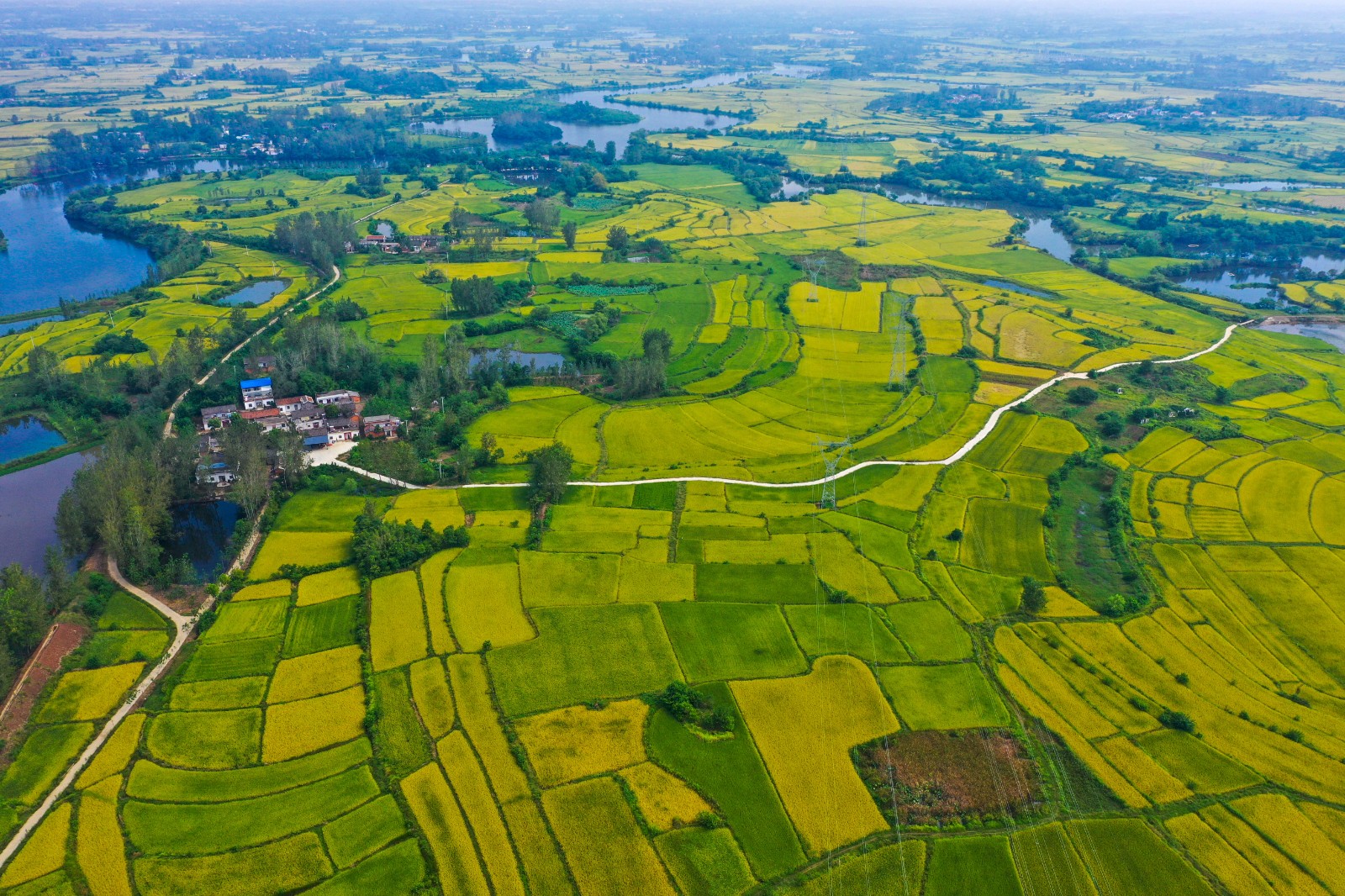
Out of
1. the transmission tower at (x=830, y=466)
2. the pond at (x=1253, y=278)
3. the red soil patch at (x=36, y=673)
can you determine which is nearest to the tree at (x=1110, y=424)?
the transmission tower at (x=830, y=466)

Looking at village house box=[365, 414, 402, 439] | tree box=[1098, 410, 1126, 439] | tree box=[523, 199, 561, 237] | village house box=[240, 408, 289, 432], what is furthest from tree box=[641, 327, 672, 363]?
tree box=[523, 199, 561, 237]

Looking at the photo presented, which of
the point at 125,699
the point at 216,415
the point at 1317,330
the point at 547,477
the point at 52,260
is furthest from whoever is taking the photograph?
the point at 52,260

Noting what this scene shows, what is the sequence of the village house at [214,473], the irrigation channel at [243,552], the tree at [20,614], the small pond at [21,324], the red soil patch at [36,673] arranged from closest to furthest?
the irrigation channel at [243,552] < the red soil patch at [36,673] < the tree at [20,614] < the village house at [214,473] < the small pond at [21,324]

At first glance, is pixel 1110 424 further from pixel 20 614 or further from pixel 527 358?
pixel 20 614

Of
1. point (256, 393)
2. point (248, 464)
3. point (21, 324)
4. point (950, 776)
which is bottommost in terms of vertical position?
point (950, 776)

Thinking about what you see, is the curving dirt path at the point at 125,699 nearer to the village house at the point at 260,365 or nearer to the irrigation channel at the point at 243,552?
the irrigation channel at the point at 243,552

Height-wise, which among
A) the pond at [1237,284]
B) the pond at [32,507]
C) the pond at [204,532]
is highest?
the pond at [1237,284]

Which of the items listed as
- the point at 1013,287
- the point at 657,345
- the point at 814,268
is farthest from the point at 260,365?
the point at 1013,287

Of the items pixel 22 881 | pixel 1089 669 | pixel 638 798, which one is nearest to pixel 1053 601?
pixel 1089 669
